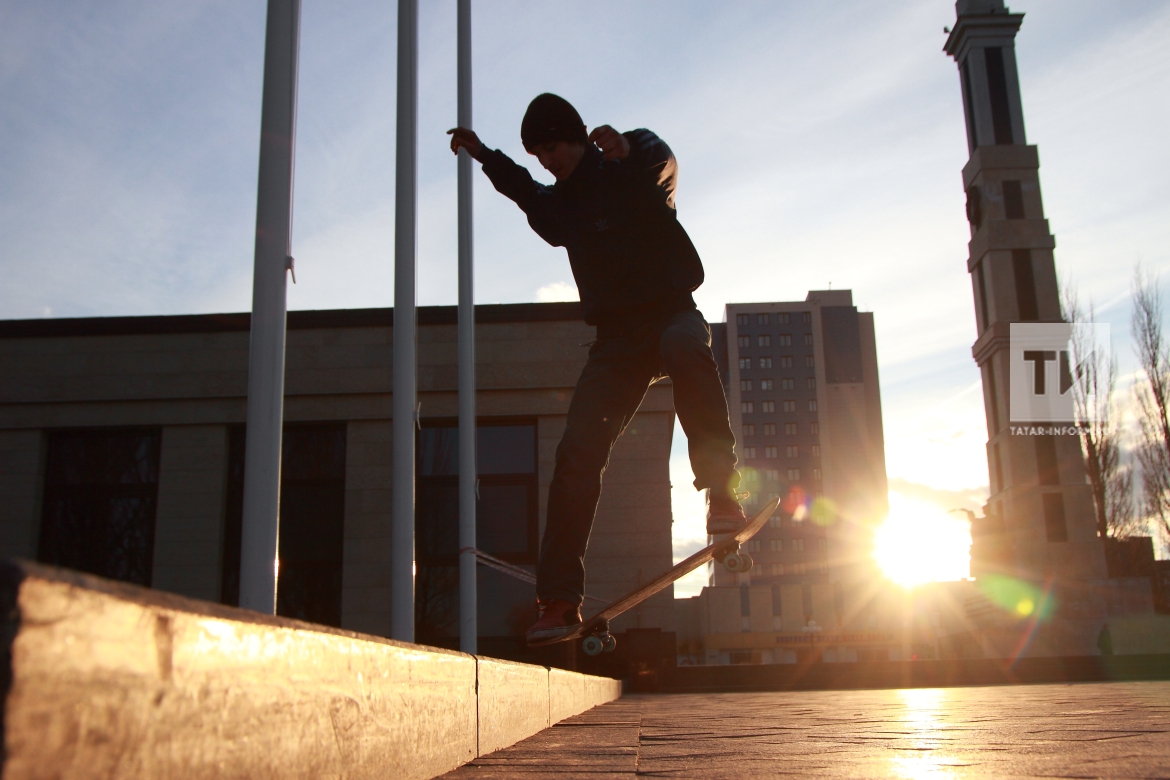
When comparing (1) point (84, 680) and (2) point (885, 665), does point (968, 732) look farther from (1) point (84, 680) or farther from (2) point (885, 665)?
(2) point (885, 665)

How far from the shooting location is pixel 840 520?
90750mm

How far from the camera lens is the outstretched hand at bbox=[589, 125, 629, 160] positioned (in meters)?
3.46

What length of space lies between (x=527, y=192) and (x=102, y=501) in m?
13.7

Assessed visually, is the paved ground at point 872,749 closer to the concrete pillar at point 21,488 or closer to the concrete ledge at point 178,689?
the concrete ledge at point 178,689

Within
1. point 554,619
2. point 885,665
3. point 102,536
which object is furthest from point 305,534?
point 554,619

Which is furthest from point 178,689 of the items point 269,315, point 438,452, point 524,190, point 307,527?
point 307,527

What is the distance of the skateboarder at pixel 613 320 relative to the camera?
12.1ft

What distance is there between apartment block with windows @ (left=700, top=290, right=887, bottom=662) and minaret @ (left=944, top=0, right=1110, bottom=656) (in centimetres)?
6093

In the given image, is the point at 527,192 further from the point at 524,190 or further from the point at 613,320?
the point at 613,320

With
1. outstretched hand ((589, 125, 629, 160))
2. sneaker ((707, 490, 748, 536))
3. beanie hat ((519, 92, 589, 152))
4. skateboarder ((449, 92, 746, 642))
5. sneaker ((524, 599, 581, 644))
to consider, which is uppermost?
beanie hat ((519, 92, 589, 152))

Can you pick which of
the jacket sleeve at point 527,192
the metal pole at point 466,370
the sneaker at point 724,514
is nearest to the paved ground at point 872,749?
the sneaker at point 724,514

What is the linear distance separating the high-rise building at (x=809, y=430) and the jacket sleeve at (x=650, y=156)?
85.9 metres

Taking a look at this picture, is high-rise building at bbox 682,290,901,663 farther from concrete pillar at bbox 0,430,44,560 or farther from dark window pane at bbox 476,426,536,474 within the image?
concrete pillar at bbox 0,430,44,560

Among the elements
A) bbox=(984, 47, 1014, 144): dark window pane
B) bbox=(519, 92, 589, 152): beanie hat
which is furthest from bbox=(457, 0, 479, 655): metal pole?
bbox=(984, 47, 1014, 144): dark window pane
